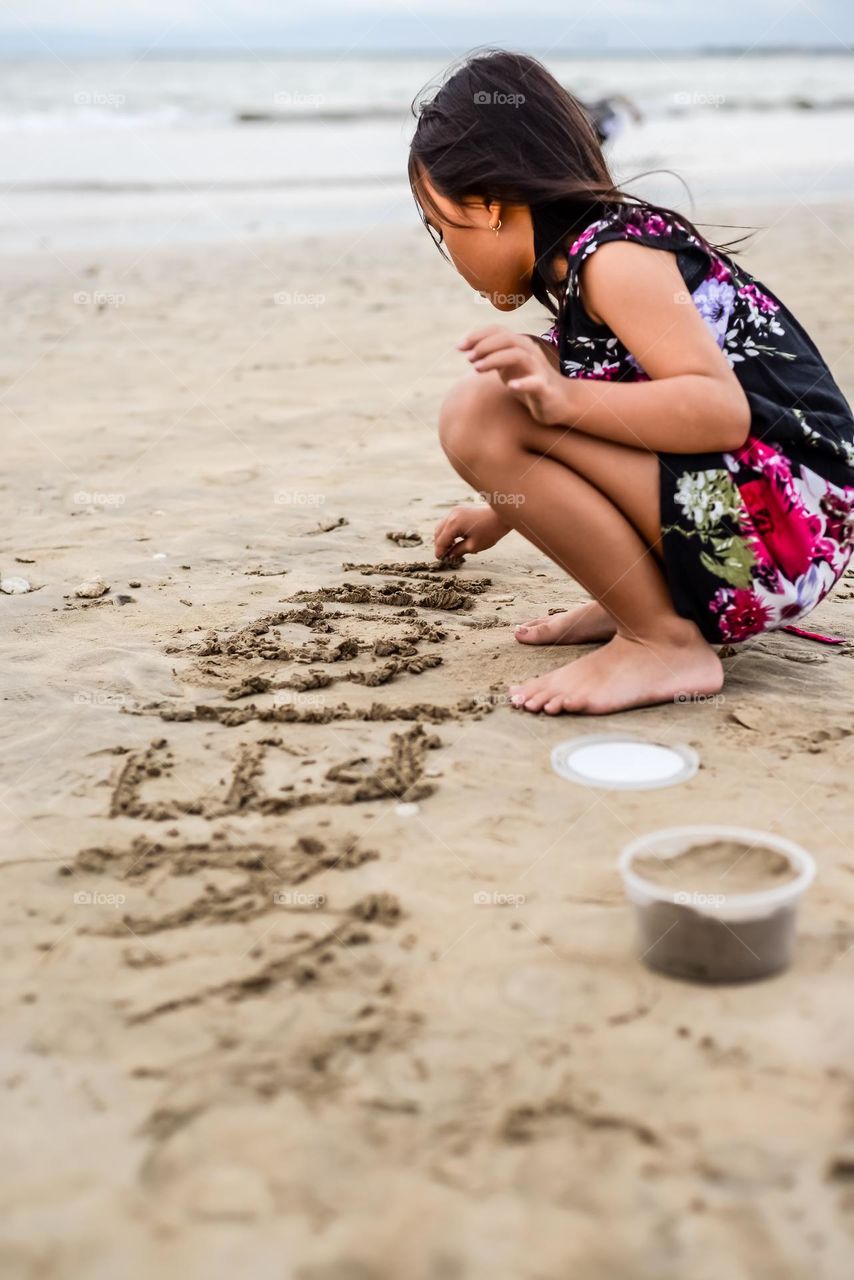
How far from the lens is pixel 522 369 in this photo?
211 cm

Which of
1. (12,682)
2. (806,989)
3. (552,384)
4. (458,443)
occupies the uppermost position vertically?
(552,384)

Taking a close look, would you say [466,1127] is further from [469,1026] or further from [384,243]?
[384,243]

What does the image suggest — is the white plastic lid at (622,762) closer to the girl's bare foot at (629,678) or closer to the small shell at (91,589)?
the girl's bare foot at (629,678)

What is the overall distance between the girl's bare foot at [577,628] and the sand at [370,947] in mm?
59

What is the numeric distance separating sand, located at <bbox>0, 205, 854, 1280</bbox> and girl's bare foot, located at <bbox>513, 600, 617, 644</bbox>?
0.06 metres

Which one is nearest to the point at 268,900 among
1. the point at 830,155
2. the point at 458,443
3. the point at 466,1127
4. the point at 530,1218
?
the point at 466,1127

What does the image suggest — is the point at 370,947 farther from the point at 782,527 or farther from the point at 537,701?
the point at 782,527

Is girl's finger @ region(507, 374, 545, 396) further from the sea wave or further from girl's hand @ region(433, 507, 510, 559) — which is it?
the sea wave

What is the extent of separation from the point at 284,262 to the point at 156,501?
16.1ft

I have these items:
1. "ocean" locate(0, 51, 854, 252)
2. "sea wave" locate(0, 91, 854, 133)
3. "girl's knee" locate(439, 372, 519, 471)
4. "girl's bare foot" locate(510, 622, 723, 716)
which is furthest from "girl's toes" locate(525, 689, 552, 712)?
"sea wave" locate(0, 91, 854, 133)

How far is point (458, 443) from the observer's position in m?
2.28

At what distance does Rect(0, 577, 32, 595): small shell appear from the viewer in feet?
10.00

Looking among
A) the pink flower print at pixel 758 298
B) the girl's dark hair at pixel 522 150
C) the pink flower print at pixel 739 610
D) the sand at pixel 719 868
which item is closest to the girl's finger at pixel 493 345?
the girl's dark hair at pixel 522 150

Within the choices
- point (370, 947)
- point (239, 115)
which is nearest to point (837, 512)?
point (370, 947)
